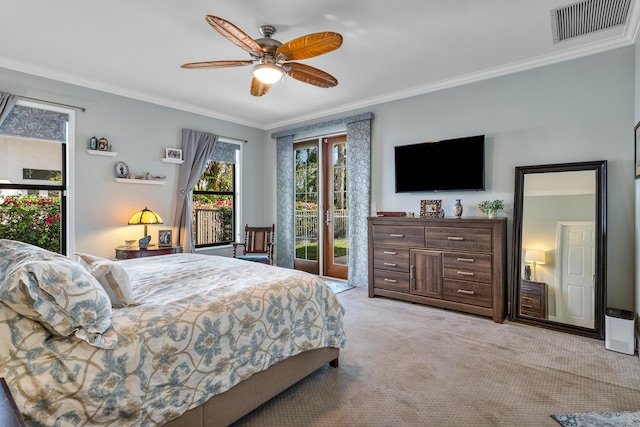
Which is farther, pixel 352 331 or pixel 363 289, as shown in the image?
pixel 363 289

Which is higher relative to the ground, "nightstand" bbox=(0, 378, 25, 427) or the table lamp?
the table lamp

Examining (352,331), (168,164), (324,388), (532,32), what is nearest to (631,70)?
(532,32)

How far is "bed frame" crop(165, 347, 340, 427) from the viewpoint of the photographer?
153 centimetres

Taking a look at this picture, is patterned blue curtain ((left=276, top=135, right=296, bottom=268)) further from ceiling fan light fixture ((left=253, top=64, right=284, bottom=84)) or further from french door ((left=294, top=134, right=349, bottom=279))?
ceiling fan light fixture ((left=253, top=64, right=284, bottom=84))

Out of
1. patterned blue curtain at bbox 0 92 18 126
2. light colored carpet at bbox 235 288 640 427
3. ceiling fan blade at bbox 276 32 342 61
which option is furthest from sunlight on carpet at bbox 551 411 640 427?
patterned blue curtain at bbox 0 92 18 126

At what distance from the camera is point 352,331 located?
3.05 m

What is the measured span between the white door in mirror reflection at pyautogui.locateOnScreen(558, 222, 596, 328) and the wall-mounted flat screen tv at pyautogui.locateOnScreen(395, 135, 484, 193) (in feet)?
3.10

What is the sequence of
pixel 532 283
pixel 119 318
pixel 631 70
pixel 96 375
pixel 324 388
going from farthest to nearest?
1. pixel 532 283
2. pixel 631 70
3. pixel 324 388
4. pixel 119 318
5. pixel 96 375

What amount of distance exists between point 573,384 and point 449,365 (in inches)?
30.0

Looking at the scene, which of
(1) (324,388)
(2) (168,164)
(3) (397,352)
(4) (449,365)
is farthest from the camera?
(2) (168,164)

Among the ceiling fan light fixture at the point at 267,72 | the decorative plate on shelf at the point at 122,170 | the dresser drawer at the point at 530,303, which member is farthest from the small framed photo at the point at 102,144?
the dresser drawer at the point at 530,303

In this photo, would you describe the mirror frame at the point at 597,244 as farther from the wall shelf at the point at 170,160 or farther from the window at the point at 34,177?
the window at the point at 34,177

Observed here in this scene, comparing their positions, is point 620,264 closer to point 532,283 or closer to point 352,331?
point 532,283

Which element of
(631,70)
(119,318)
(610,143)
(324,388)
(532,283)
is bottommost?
(324,388)
